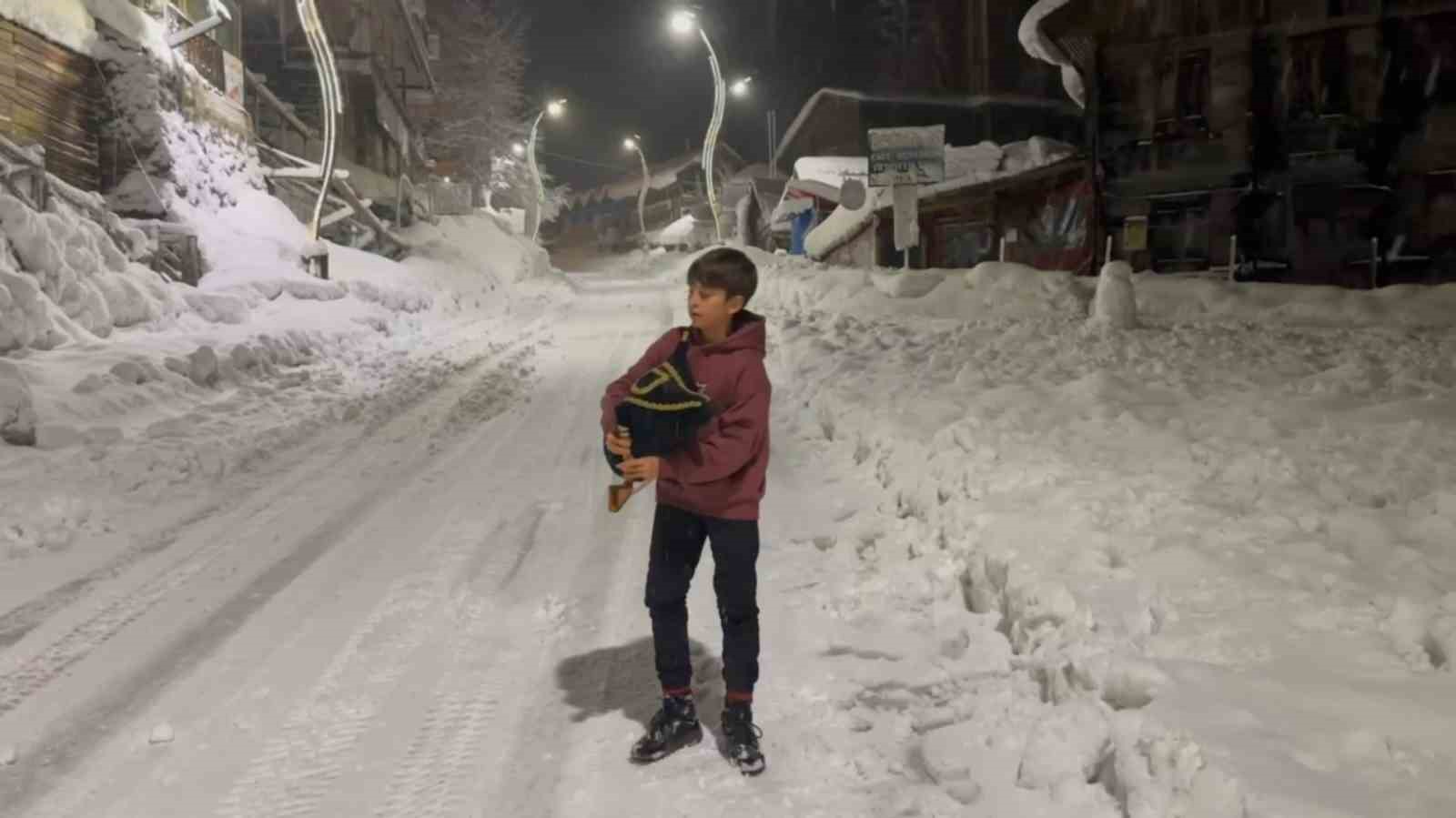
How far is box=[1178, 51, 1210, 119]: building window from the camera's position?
22.6 metres

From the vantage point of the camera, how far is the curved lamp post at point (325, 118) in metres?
18.8

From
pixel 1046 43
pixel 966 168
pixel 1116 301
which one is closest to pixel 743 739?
pixel 1116 301

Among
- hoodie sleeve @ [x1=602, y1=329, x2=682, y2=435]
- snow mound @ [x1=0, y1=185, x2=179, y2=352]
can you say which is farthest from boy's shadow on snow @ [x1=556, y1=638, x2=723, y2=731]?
snow mound @ [x1=0, y1=185, x2=179, y2=352]

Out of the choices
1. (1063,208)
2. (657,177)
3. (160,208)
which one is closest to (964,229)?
(1063,208)

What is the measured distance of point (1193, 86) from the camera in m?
22.8

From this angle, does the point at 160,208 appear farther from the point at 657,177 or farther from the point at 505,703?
the point at 657,177

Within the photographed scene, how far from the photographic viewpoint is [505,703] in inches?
144

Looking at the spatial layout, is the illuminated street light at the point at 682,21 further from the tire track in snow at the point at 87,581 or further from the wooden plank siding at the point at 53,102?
the tire track in snow at the point at 87,581

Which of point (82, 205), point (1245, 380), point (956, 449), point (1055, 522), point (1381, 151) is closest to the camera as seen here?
point (1055, 522)

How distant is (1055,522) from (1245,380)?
4428mm

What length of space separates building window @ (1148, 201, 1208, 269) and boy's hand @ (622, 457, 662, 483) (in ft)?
74.1

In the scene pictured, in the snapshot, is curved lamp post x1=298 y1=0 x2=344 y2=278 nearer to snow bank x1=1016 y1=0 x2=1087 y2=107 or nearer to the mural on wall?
the mural on wall

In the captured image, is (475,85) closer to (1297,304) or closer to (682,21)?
(682,21)

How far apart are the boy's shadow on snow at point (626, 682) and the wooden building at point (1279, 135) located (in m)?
19.6
